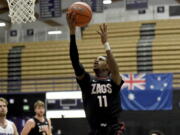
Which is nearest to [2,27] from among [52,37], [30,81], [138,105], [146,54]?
[52,37]

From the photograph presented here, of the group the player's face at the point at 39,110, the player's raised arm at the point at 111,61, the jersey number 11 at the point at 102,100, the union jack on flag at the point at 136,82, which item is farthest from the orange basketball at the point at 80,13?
the union jack on flag at the point at 136,82

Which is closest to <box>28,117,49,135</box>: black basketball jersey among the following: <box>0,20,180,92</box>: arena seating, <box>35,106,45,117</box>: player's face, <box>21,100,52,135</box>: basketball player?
<box>21,100,52,135</box>: basketball player

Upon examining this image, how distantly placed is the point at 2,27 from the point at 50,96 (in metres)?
8.71

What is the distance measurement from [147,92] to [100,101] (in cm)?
886

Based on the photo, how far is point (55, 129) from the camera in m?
12.9

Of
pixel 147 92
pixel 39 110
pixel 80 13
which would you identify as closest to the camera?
pixel 80 13

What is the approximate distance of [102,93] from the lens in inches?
133

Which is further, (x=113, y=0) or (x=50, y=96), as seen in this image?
(x=113, y=0)

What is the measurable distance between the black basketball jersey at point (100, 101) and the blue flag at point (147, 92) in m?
8.78

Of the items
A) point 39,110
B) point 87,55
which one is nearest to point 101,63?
point 39,110

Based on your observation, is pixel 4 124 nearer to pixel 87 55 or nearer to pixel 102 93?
pixel 102 93

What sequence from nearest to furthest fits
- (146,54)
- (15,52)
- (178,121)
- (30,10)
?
(30,10) < (178,121) < (146,54) < (15,52)

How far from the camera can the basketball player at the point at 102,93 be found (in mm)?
3324

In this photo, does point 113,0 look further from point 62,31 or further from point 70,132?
point 70,132
